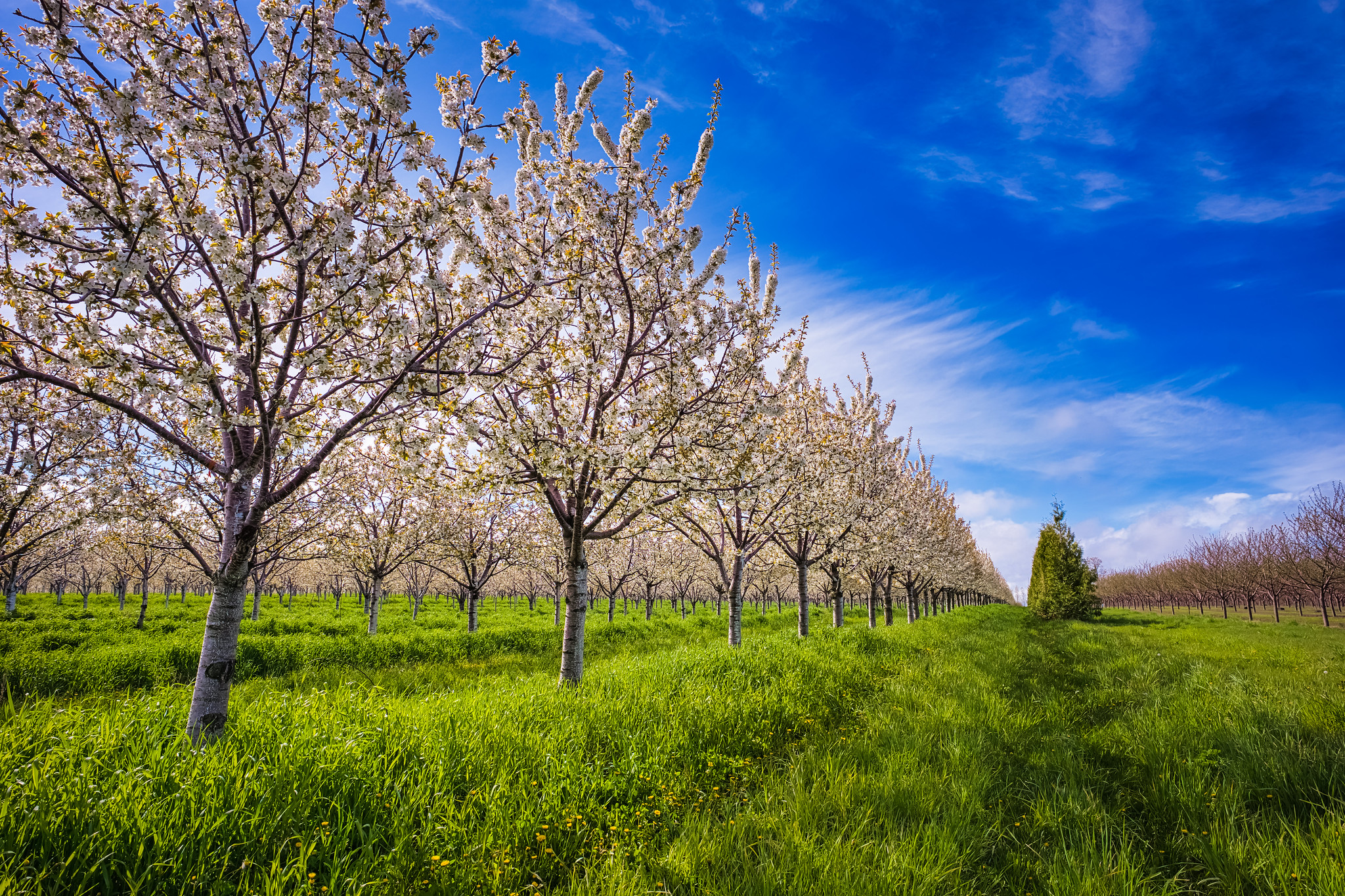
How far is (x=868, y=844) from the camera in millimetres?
3305

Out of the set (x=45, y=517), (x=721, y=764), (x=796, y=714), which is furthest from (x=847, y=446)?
(x=45, y=517)

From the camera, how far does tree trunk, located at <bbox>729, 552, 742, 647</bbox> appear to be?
42.0 ft

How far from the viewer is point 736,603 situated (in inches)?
512

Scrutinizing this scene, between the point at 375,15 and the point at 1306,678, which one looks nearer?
the point at 375,15

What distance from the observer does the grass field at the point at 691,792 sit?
9.53ft

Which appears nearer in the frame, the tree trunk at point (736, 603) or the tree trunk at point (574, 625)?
the tree trunk at point (574, 625)

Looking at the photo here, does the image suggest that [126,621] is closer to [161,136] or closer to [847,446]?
[161,136]

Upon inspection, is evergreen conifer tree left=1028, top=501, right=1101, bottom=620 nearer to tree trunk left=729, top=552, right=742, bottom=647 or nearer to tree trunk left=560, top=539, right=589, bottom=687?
tree trunk left=729, top=552, right=742, bottom=647

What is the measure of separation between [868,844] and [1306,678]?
11.8 metres

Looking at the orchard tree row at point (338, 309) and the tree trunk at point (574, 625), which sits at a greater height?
the orchard tree row at point (338, 309)

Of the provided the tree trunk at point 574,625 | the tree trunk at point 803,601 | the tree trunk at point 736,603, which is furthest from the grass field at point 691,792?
the tree trunk at point 803,601

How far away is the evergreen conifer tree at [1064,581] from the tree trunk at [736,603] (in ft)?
114

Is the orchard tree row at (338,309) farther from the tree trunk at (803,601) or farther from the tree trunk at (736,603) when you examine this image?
the tree trunk at (803,601)

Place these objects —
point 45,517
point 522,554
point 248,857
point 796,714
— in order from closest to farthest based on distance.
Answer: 1. point 248,857
2. point 796,714
3. point 45,517
4. point 522,554
